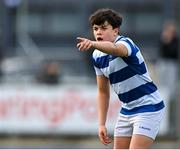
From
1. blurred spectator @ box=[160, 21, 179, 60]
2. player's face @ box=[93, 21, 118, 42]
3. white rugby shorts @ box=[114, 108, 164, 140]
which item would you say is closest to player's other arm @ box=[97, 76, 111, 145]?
white rugby shorts @ box=[114, 108, 164, 140]

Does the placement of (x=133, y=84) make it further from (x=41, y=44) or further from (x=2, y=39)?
(x=41, y=44)

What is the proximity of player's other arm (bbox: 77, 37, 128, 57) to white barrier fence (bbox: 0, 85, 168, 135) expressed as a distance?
8345mm

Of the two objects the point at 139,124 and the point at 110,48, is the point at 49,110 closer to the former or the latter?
the point at 139,124

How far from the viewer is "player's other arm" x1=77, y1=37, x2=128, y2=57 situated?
6617 mm

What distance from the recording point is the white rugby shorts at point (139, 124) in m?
7.37

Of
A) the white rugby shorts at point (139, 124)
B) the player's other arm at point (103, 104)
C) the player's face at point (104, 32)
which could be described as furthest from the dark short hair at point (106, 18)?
the white rugby shorts at point (139, 124)

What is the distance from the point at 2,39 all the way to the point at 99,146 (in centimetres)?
1740

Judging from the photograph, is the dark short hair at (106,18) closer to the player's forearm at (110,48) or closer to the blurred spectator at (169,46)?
the player's forearm at (110,48)

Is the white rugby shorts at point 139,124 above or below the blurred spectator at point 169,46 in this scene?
above

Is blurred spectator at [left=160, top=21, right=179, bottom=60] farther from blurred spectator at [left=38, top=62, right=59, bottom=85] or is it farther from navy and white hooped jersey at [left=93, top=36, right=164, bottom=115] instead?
navy and white hooped jersey at [left=93, top=36, right=164, bottom=115]

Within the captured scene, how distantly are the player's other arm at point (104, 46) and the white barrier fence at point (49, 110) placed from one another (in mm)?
8345

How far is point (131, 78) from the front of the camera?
7340mm

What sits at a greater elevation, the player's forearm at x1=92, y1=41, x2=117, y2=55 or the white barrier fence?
the player's forearm at x1=92, y1=41, x2=117, y2=55

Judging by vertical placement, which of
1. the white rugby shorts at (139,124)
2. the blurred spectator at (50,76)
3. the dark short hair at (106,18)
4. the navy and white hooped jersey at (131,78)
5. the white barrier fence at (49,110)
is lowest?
the white barrier fence at (49,110)
